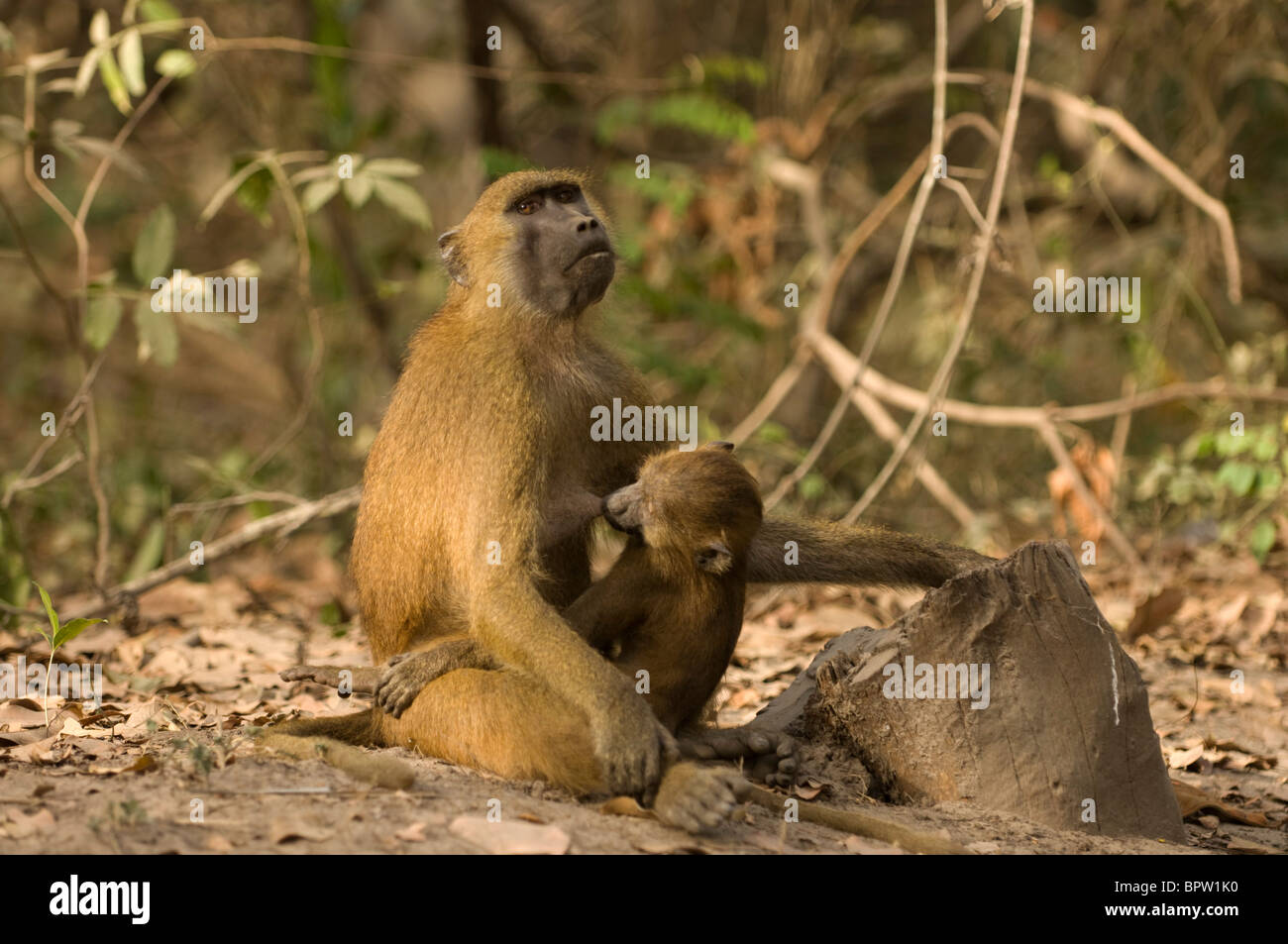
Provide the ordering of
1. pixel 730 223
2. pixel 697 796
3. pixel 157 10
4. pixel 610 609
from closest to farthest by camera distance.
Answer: pixel 697 796 < pixel 610 609 < pixel 157 10 < pixel 730 223

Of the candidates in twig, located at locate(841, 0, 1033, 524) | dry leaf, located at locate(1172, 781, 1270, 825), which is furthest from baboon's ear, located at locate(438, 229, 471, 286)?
dry leaf, located at locate(1172, 781, 1270, 825)

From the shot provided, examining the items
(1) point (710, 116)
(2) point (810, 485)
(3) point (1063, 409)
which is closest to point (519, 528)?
(2) point (810, 485)

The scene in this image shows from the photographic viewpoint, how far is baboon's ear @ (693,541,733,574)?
16.1 ft

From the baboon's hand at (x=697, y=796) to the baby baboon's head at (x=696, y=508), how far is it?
0.85 metres

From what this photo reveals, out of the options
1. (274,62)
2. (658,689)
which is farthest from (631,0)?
(658,689)

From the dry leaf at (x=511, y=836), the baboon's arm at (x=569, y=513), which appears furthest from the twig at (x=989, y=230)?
the dry leaf at (x=511, y=836)

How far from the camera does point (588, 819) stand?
14.0ft

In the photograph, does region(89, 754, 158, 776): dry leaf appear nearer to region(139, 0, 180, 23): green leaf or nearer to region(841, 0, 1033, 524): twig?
region(841, 0, 1033, 524): twig

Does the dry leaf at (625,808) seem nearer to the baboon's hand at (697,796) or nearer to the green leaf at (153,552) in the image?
the baboon's hand at (697,796)

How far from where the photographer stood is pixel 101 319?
7.18 meters

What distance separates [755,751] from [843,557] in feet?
3.34

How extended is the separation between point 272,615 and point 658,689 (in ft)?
14.0

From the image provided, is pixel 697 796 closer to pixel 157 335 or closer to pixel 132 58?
pixel 157 335

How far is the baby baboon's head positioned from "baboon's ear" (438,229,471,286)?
127cm
